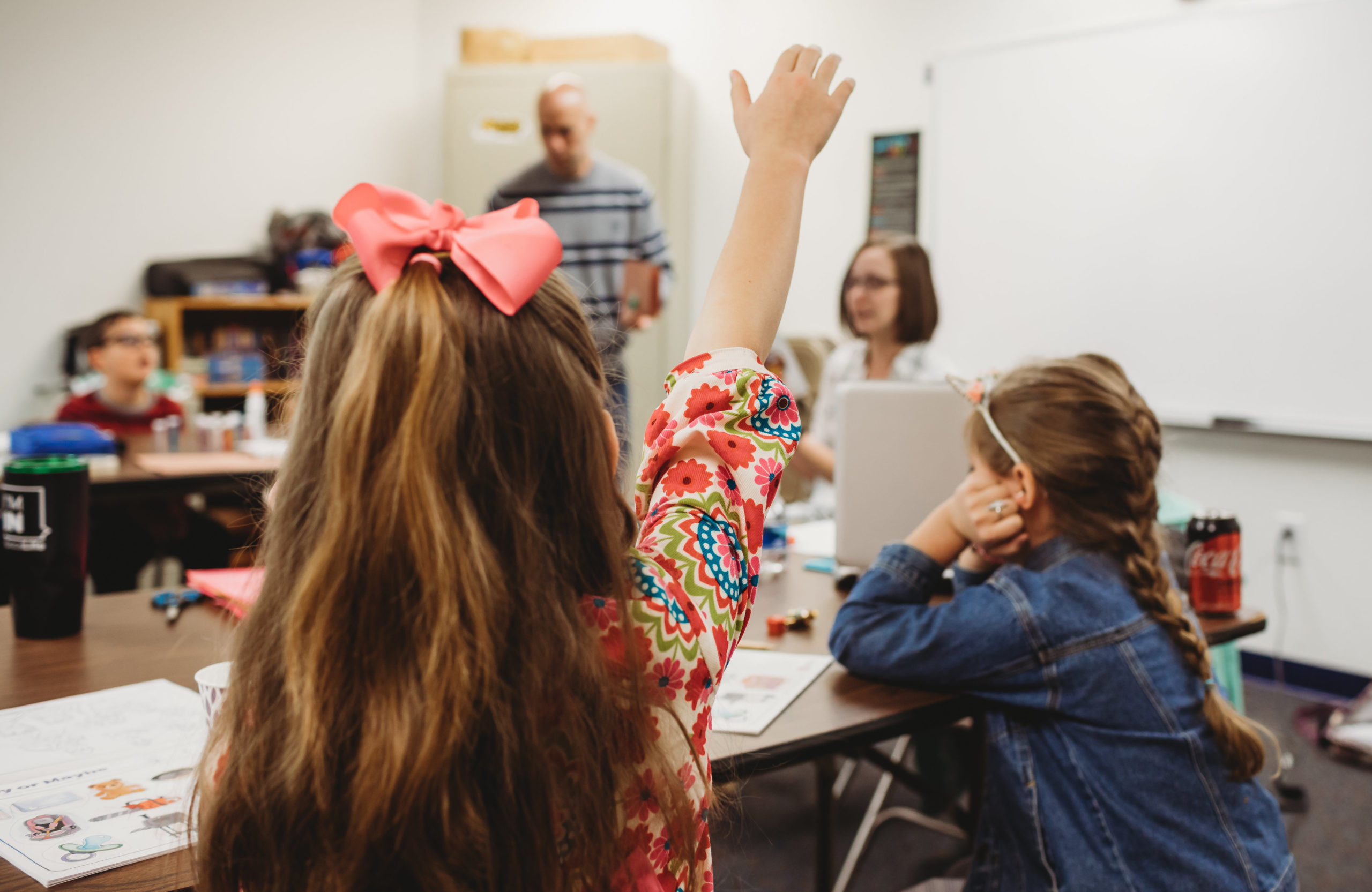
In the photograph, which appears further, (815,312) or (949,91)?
(815,312)

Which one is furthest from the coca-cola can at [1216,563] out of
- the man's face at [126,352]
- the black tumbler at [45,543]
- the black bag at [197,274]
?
the black bag at [197,274]

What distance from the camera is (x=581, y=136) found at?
3.63m

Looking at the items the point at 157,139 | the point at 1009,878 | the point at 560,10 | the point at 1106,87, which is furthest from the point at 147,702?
the point at 560,10

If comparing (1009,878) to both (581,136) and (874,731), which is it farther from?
(581,136)

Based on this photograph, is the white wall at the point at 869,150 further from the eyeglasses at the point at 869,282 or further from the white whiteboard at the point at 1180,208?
the eyeglasses at the point at 869,282

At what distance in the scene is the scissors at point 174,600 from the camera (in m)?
1.26

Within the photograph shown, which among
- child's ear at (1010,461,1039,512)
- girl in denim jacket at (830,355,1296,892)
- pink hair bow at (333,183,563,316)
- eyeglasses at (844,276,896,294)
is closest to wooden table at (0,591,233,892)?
pink hair bow at (333,183,563,316)

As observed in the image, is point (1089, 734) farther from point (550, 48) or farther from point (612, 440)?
point (550, 48)

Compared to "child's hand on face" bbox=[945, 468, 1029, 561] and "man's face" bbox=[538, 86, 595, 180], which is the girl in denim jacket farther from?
"man's face" bbox=[538, 86, 595, 180]

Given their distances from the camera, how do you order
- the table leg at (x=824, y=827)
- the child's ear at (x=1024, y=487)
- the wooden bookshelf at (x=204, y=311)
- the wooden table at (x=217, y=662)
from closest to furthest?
the wooden table at (x=217, y=662)
the child's ear at (x=1024, y=487)
the table leg at (x=824, y=827)
the wooden bookshelf at (x=204, y=311)

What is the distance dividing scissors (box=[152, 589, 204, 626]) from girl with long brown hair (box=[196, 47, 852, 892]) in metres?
0.73

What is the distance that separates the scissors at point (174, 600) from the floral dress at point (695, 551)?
78 centimetres

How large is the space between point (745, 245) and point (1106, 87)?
3.04 metres

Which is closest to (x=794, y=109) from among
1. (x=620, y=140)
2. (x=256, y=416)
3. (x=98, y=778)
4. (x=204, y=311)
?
(x=98, y=778)
